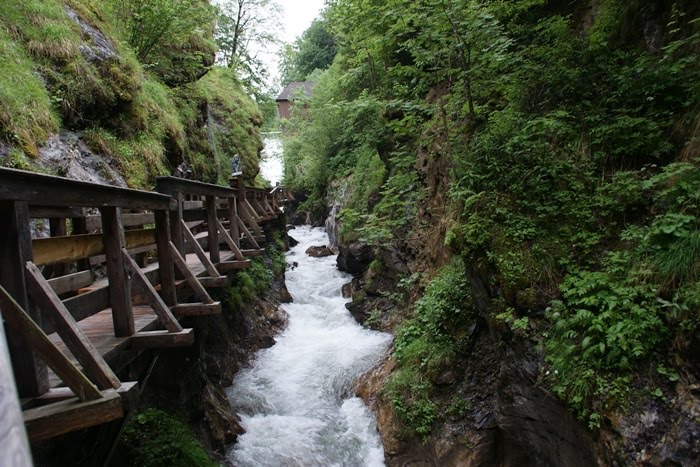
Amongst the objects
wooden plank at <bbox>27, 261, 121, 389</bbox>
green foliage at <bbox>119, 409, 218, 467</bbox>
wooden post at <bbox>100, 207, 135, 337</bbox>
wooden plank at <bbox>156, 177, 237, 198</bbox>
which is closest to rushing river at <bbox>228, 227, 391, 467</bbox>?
green foliage at <bbox>119, 409, 218, 467</bbox>

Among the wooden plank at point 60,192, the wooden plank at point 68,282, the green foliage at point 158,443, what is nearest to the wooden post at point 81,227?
the wooden plank at point 60,192

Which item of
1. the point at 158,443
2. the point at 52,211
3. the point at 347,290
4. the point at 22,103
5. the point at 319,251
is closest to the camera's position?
the point at 52,211

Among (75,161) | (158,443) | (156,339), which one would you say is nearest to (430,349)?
(158,443)

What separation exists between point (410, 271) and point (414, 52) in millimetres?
5446

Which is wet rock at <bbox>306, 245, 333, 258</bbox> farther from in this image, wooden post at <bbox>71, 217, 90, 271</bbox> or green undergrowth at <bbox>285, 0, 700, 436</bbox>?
wooden post at <bbox>71, 217, 90, 271</bbox>

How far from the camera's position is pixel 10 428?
78 centimetres

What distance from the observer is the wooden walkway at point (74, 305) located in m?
2.38

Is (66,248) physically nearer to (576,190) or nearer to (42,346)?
(42,346)

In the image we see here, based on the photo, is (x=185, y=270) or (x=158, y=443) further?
(x=158, y=443)

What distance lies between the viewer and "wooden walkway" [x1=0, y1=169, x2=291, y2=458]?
7.80 feet

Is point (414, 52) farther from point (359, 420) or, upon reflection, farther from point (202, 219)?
point (359, 420)

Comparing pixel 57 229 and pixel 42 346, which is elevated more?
pixel 57 229

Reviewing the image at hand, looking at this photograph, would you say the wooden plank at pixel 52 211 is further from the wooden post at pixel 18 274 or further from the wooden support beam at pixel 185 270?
the wooden post at pixel 18 274

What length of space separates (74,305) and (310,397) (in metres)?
6.66
